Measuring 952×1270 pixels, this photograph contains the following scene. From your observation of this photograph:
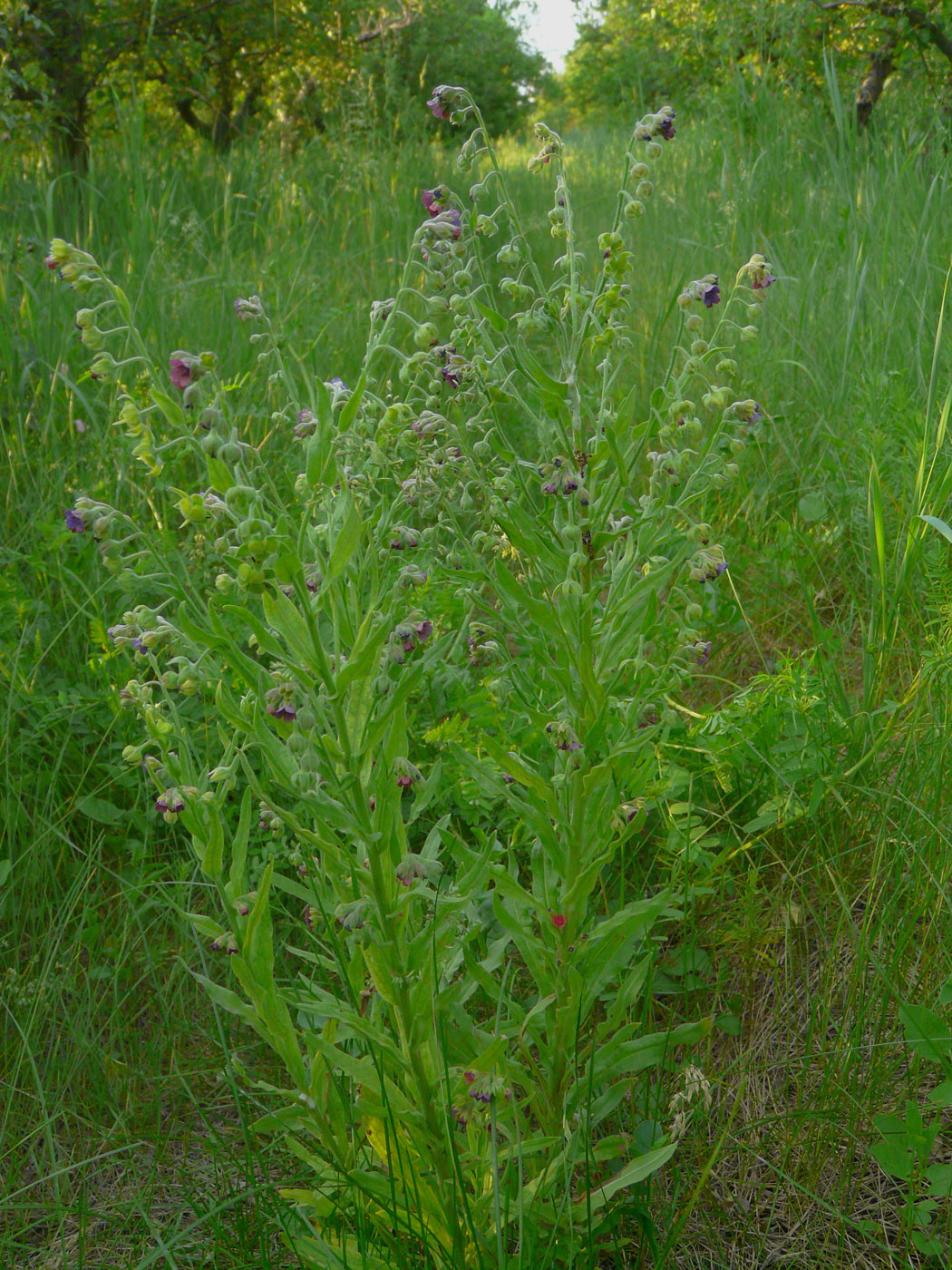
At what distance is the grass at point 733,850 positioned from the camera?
1.34 m

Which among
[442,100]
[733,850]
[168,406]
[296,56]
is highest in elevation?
[296,56]

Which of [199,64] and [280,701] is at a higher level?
[199,64]

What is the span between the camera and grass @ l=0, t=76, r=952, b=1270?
134cm

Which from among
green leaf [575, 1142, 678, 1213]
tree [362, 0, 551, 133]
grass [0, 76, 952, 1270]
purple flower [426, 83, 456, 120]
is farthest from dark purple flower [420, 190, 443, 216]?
tree [362, 0, 551, 133]

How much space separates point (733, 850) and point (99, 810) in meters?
1.26

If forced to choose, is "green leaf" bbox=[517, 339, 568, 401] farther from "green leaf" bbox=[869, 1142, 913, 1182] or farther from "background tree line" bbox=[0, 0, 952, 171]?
"background tree line" bbox=[0, 0, 952, 171]

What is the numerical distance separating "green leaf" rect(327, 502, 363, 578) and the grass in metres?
0.81

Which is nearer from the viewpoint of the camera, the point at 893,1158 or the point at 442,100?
the point at 893,1158

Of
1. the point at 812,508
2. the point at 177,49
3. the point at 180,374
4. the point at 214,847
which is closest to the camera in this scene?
the point at 180,374

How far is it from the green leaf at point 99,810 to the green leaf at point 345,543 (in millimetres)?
1277

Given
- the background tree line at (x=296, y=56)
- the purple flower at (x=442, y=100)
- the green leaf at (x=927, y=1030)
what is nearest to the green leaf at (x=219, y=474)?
the purple flower at (x=442, y=100)

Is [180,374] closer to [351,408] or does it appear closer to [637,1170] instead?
[351,408]

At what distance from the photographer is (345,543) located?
92 cm

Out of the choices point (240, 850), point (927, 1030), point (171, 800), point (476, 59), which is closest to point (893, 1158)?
point (927, 1030)
